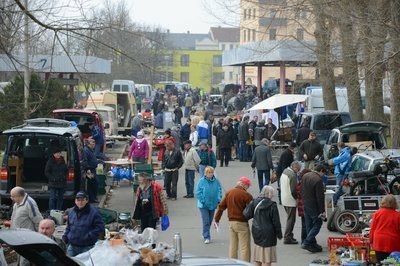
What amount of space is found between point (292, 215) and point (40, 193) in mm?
5787

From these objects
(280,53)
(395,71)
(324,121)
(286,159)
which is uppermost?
(280,53)

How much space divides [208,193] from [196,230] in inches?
80.7

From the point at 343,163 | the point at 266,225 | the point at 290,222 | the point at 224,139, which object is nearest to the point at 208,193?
the point at 290,222

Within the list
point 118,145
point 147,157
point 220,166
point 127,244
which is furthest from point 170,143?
point 118,145

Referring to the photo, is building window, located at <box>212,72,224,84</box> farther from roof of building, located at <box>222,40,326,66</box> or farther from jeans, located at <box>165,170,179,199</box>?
jeans, located at <box>165,170,179,199</box>

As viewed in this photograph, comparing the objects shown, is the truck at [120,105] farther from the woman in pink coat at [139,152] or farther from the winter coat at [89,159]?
the winter coat at [89,159]

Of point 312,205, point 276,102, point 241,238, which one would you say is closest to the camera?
point 241,238

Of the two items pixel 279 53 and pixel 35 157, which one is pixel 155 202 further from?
pixel 279 53

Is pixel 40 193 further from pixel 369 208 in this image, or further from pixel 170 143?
pixel 369 208

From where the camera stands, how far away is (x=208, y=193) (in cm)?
1773

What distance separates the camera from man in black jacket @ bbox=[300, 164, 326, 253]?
16.9 meters

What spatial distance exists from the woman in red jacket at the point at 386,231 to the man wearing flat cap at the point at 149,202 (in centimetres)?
399

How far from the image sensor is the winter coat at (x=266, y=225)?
47.0 feet

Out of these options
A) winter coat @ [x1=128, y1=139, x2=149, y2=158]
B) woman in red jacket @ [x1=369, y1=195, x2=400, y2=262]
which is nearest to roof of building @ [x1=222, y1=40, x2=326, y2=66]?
winter coat @ [x1=128, y1=139, x2=149, y2=158]
